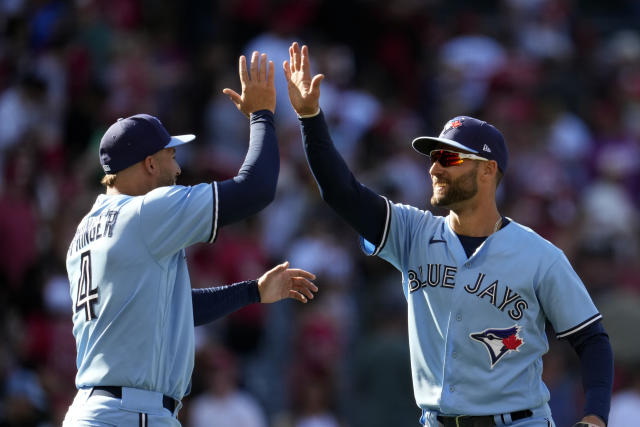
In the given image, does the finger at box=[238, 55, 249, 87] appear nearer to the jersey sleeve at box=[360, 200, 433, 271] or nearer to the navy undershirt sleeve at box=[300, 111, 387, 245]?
the navy undershirt sleeve at box=[300, 111, 387, 245]

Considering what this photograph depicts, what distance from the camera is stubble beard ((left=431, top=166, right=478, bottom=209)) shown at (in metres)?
5.16

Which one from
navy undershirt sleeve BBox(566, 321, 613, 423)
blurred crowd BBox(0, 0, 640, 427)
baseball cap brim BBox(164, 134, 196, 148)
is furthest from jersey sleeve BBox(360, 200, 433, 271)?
blurred crowd BBox(0, 0, 640, 427)

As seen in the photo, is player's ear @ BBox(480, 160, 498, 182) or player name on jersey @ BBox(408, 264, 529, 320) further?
player's ear @ BBox(480, 160, 498, 182)

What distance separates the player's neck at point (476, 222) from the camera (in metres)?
5.25

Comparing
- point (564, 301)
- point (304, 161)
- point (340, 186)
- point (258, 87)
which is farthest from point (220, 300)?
point (304, 161)

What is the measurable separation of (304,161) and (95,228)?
648 centimetres

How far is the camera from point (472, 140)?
5188 mm

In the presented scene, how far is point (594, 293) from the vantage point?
34.4 ft

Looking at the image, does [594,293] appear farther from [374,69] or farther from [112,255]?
[112,255]

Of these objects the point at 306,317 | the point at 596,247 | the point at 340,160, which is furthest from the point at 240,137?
the point at 340,160

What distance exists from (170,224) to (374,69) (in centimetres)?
907

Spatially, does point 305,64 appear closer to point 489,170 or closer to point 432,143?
point 432,143

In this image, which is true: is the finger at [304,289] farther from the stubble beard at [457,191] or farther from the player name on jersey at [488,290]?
the stubble beard at [457,191]

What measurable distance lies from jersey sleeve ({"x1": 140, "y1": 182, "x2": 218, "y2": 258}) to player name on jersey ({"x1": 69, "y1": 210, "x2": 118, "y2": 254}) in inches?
6.4
